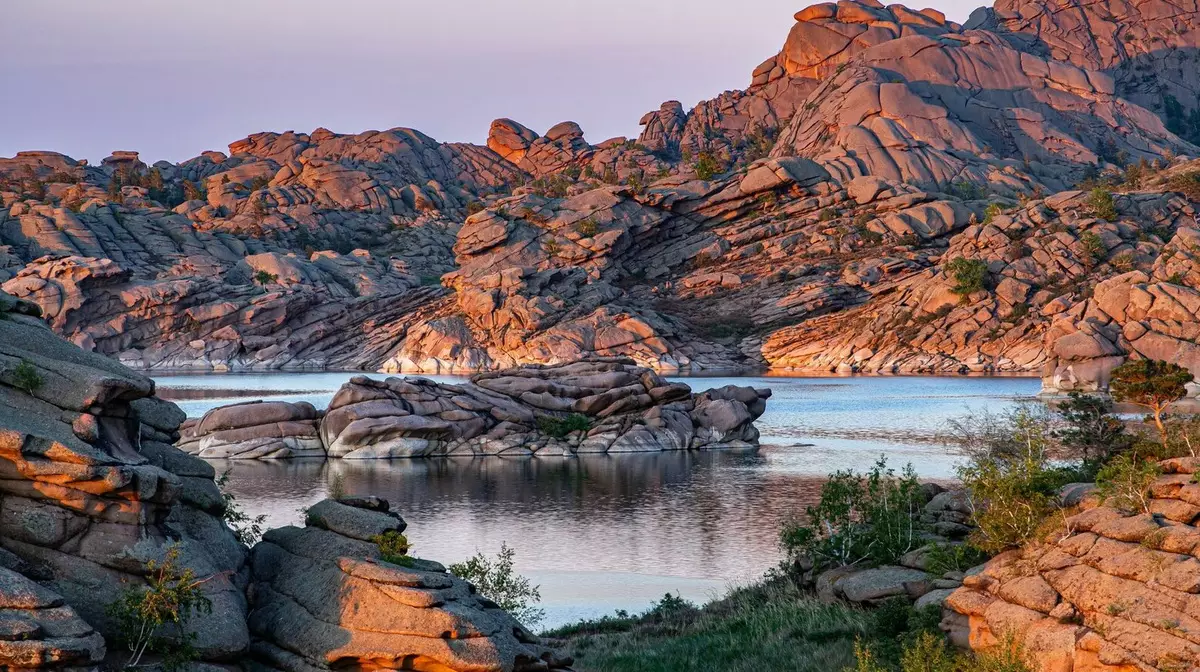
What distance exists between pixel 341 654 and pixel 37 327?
25.8ft

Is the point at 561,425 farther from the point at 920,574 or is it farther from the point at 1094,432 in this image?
the point at 920,574

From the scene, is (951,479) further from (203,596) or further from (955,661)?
(203,596)

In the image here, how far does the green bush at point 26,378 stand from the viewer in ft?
49.8

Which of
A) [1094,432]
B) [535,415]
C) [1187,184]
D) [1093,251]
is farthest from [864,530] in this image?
[1187,184]

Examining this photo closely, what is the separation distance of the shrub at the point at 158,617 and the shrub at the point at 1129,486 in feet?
46.9

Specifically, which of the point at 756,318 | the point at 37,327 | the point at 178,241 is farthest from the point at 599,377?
the point at 178,241

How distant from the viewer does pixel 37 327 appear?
1752 centimetres

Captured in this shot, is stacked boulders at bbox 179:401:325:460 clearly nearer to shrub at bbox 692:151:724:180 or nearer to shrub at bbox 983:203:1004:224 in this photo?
shrub at bbox 983:203:1004:224

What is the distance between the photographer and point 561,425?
64.2 metres

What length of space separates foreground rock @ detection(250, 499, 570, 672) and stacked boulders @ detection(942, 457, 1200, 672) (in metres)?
6.89

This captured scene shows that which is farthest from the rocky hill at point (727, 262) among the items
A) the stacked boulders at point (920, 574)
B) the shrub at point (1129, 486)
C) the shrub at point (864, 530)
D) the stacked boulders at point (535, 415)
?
the shrub at point (1129, 486)

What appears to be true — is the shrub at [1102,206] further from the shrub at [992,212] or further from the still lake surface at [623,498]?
the still lake surface at [623,498]

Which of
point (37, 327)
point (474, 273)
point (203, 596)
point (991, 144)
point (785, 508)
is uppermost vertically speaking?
point (991, 144)

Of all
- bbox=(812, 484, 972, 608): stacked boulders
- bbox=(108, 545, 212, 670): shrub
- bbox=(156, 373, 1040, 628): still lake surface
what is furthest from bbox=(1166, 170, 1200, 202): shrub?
bbox=(108, 545, 212, 670): shrub
